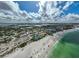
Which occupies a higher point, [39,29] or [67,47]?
[39,29]

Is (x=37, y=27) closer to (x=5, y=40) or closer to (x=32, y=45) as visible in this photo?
(x=32, y=45)

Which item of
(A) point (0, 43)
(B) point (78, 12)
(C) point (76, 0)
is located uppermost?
(C) point (76, 0)

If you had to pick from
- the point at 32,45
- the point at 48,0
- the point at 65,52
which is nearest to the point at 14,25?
the point at 32,45

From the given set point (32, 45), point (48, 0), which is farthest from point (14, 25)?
point (48, 0)

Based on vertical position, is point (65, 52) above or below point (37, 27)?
below

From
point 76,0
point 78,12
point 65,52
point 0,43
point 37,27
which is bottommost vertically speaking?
point 65,52

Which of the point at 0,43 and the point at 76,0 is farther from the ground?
the point at 76,0

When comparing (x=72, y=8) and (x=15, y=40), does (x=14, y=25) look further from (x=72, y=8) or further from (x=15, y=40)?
(x=72, y=8)
